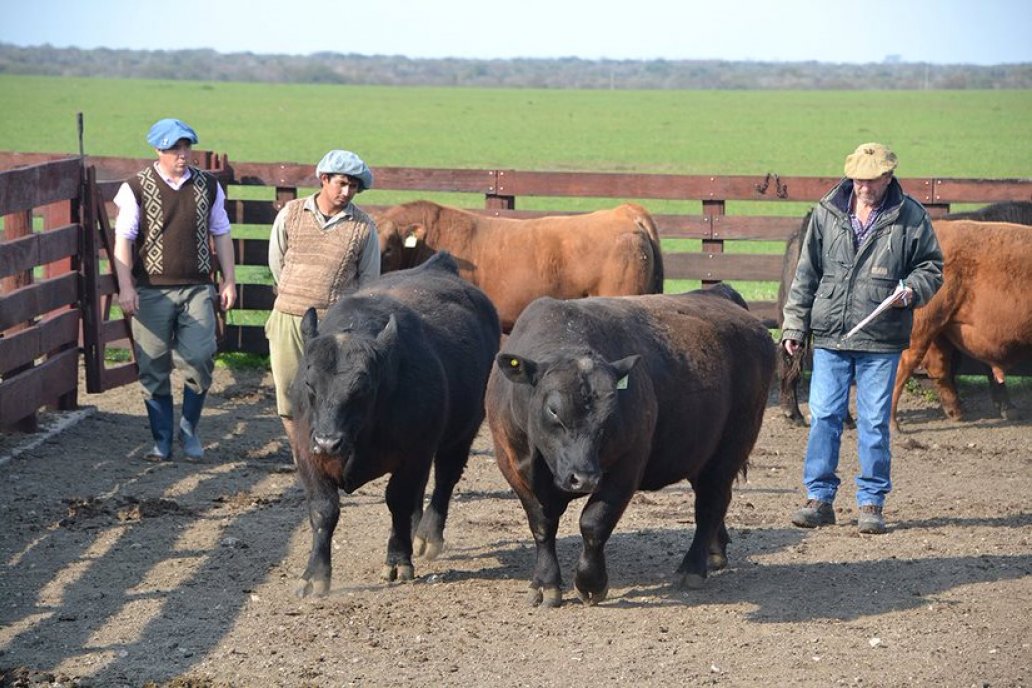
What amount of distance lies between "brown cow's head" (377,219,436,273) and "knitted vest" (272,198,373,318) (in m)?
4.47

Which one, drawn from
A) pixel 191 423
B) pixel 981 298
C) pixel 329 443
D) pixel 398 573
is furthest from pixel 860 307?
pixel 191 423

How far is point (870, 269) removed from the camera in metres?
8.35

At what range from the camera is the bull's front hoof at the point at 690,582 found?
7.33 meters

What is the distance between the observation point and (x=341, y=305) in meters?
7.68

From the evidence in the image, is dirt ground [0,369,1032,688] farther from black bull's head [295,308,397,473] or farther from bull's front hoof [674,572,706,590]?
black bull's head [295,308,397,473]

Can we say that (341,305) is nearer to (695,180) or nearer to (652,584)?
(652,584)

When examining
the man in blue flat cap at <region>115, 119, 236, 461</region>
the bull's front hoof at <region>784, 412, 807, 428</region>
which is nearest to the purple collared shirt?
the man in blue flat cap at <region>115, 119, 236, 461</region>

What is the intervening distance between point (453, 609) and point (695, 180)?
25.3 feet

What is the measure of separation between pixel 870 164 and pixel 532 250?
5438mm

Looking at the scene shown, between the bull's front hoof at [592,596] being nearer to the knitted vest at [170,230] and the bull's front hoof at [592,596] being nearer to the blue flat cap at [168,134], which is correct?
the knitted vest at [170,230]

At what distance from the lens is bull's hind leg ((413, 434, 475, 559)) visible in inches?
318

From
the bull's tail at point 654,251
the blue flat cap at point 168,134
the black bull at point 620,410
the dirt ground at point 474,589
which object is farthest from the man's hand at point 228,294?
the bull's tail at point 654,251

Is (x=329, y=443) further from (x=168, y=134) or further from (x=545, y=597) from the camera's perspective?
(x=168, y=134)

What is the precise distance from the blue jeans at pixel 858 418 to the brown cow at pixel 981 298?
3295 mm
